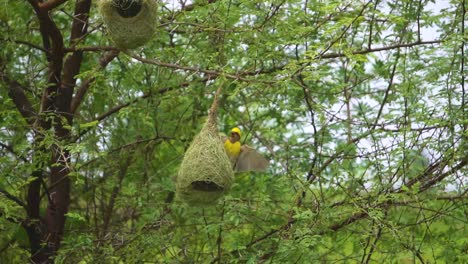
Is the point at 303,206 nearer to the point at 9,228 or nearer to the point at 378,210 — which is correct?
the point at 378,210

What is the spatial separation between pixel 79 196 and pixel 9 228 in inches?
43.9

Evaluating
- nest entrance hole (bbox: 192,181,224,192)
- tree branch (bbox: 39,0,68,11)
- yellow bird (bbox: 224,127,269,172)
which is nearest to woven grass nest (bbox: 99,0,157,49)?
tree branch (bbox: 39,0,68,11)

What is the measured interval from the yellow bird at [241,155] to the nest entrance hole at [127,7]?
0.93m

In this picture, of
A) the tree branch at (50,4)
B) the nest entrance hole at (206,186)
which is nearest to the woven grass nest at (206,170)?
the nest entrance hole at (206,186)

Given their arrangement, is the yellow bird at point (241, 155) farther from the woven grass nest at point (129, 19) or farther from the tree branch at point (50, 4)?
the tree branch at point (50, 4)

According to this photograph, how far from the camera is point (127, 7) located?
3.62m

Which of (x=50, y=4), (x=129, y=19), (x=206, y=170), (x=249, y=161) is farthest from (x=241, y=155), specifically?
(x=50, y=4)

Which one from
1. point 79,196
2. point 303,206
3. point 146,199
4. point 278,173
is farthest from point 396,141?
point 79,196

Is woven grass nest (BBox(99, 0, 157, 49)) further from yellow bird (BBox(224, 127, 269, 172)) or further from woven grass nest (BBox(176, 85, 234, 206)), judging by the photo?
yellow bird (BBox(224, 127, 269, 172))

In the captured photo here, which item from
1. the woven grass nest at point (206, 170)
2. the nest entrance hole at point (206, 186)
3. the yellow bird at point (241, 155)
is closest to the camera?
the woven grass nest at point (206, 170)

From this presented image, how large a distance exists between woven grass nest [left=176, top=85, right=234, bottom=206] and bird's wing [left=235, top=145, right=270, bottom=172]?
1.03ft

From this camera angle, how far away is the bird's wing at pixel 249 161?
4.29m

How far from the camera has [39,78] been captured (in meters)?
5.49

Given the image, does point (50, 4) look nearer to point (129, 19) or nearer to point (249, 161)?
point (129, 19)
